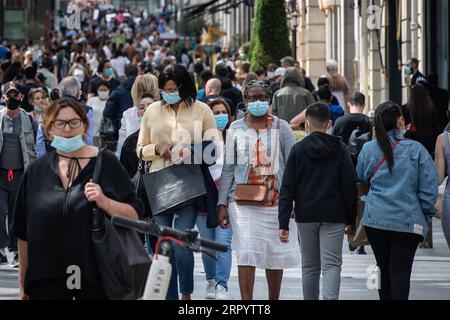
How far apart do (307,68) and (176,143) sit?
3147 centimetres

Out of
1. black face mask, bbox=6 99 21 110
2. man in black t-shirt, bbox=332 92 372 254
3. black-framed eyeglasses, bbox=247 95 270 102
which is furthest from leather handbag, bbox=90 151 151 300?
man in black t-shirt, bbox=332 92 372 254

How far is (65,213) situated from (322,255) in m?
2.97

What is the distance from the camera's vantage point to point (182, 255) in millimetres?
11148

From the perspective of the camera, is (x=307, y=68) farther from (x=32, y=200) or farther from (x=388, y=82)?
(x=32, y=200)

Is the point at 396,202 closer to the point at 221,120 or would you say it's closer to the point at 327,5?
the point at 221,120

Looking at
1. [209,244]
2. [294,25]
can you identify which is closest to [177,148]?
[209,244]

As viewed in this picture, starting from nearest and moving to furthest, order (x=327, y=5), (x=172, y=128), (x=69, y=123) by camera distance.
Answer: (x=69, y=123) → (x=172, y=128) → (x=327, y=5)

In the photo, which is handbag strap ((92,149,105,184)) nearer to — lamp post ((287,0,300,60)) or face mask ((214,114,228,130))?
face mask ((214,114,228,130))

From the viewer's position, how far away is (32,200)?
25.8 feet

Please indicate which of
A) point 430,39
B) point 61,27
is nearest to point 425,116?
point 430,39

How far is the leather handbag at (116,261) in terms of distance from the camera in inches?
303

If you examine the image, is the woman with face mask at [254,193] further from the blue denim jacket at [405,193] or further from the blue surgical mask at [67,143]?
the blue surgical mask at [67,143]

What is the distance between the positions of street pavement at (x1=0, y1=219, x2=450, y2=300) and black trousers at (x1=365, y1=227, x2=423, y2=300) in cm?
182

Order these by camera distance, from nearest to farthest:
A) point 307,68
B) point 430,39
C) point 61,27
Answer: point 430,39 < point 307,68 < point 61,27
